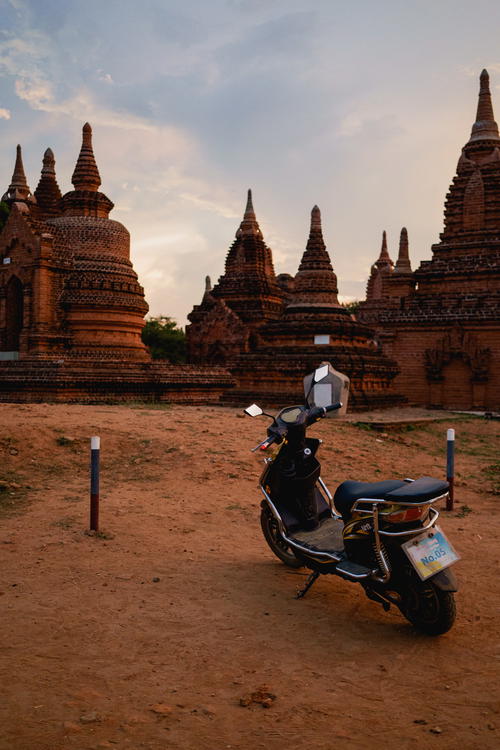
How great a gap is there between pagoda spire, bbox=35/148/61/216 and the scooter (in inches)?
1015

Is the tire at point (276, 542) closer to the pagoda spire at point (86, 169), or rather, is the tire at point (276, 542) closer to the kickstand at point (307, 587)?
the kickstand at point (307, 587)

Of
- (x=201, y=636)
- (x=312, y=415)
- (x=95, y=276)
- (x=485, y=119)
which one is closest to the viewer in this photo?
(x=201, y=636)

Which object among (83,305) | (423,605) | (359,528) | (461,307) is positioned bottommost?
(423,605)

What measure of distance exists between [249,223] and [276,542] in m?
31.8

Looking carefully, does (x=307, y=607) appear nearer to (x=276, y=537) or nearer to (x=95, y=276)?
(x=276, y=537)

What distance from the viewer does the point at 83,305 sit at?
21.9 metres

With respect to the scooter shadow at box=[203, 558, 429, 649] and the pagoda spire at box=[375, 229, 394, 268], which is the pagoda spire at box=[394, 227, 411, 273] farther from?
the scooter shadow at box=[203, 558, 429, 649]

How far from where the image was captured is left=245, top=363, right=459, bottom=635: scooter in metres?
4.67

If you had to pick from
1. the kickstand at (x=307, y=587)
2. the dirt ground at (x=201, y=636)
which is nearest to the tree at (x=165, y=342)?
the dirt ground at (x=201, y=636)

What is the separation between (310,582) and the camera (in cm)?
539

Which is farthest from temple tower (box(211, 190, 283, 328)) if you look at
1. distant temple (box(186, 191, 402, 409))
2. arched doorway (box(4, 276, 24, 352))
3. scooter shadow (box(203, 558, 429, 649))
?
scooter shadow (box(203, 558, 429, 649))

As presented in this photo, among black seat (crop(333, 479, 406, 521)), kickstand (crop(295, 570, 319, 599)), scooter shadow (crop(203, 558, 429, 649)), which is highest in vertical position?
black seat (crop(333, 479, 406, 521))

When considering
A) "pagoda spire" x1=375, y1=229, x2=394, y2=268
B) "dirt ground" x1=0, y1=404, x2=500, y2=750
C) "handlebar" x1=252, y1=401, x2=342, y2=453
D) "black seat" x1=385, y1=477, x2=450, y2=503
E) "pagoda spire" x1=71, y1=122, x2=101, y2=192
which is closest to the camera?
"dirt ground" x1=0, y1=404, x2=500, y2=750

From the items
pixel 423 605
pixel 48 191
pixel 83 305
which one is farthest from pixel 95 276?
pixel 423 605
